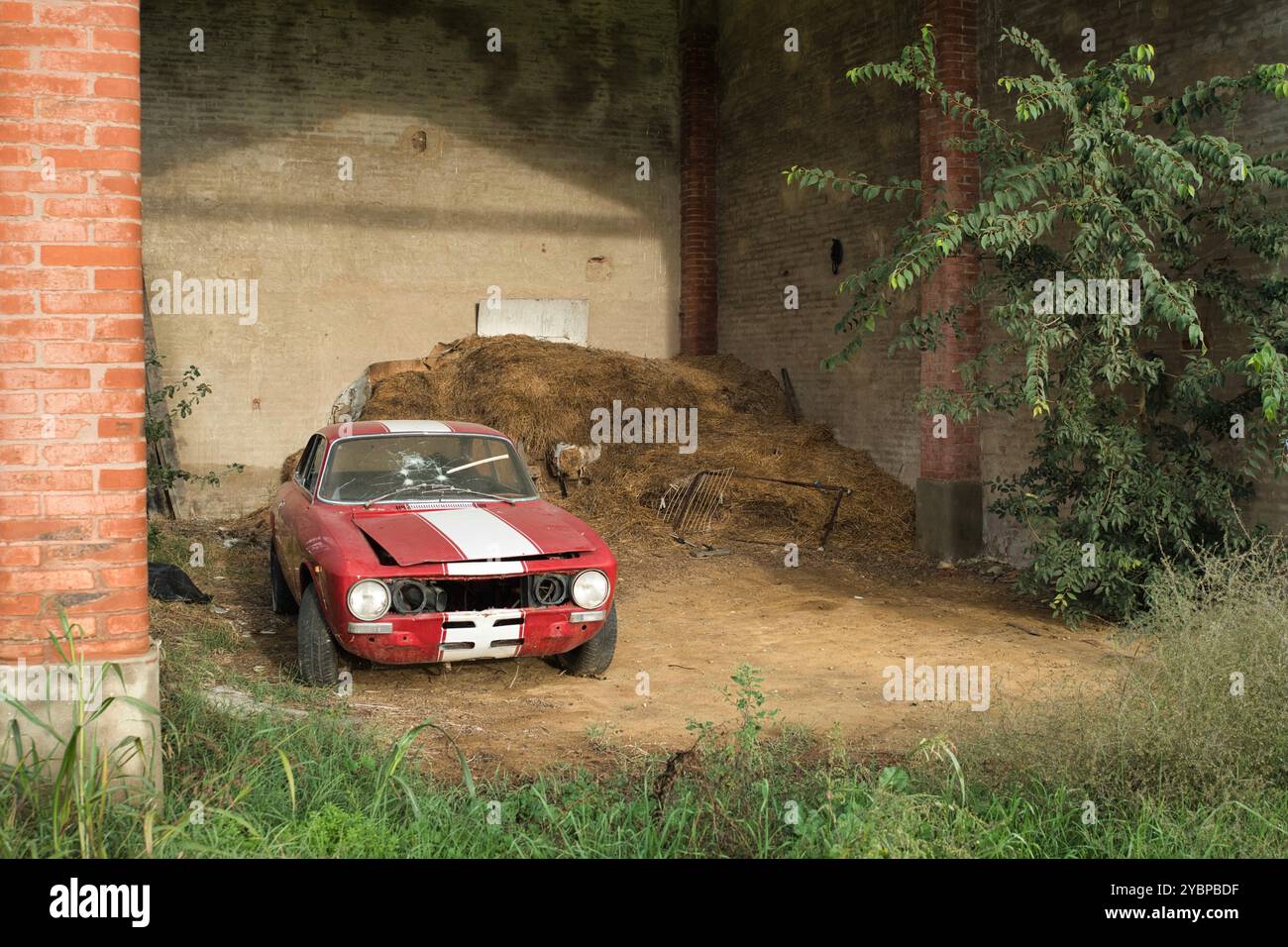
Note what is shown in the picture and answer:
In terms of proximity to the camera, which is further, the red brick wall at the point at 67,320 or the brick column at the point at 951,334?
the brick column at the point at 951,334

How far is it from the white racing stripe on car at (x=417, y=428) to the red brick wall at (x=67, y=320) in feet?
11.8

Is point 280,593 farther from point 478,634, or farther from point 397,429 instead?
point 478,634

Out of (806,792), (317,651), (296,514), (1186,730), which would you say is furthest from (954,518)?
(806,792)

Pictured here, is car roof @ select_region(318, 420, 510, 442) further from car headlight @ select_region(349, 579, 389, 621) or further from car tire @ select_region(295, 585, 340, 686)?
car headlight @ select_region(349, 579, 389, 621)

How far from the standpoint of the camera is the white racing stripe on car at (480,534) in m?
6.69

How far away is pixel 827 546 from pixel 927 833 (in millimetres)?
7836

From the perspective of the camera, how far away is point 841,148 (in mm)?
13609

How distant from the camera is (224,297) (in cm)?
1423

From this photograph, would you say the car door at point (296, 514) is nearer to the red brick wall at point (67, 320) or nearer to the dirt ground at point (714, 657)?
the dirt ground at point (714, 657)

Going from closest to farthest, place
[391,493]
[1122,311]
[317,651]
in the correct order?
[317,651], [391,493], [1122,311]

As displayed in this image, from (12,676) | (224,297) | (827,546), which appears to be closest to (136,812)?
(12,676)

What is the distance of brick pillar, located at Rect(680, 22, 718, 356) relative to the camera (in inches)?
632

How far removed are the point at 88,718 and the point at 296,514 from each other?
3.67 meters

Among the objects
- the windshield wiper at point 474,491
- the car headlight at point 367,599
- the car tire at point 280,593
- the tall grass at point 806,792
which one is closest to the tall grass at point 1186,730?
the tall grass at point 806,792
